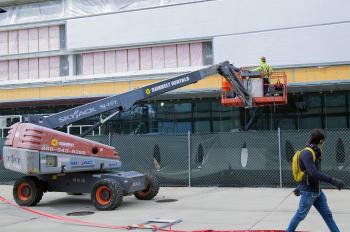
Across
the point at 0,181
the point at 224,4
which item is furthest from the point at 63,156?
the point at 224,4

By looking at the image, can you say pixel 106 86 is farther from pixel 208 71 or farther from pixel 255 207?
pixel 255 207

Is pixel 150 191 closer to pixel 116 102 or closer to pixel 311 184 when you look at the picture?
pixel 116 102

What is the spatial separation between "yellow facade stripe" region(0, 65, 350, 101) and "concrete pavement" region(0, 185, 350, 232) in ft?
35.1

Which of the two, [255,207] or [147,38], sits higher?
[147,38]

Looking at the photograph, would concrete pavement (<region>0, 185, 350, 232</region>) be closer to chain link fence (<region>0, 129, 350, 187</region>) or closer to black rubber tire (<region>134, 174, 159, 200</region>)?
black rubber tire (<region>134, 174, 159, 200</region>)

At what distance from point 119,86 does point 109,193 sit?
53.1ft

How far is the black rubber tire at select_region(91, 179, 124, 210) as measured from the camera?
11516 millimetres

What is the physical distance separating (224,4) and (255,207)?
17850mm

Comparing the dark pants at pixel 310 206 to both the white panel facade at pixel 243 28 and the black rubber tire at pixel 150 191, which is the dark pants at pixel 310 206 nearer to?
the black rubber tire at pixel 150 191

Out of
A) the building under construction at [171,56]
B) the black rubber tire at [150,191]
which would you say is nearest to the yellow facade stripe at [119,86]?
the building under construction at [171,56]

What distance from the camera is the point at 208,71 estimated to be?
14172 mm

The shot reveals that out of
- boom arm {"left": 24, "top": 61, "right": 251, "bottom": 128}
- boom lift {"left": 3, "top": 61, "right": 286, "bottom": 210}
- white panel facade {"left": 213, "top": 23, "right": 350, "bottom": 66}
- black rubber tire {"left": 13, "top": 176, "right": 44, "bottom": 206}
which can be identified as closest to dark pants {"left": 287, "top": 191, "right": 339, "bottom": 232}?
boom lift {"left": 3, "top": 61, "right": 286, "bottom": 210}

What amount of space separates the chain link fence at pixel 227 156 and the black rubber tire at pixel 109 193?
192 inches

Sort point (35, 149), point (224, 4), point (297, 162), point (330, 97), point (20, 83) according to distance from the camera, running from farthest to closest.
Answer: point (20, 83)
point (224, 4)
point (330, 97)
point (35, 149)
point (297, 162)
